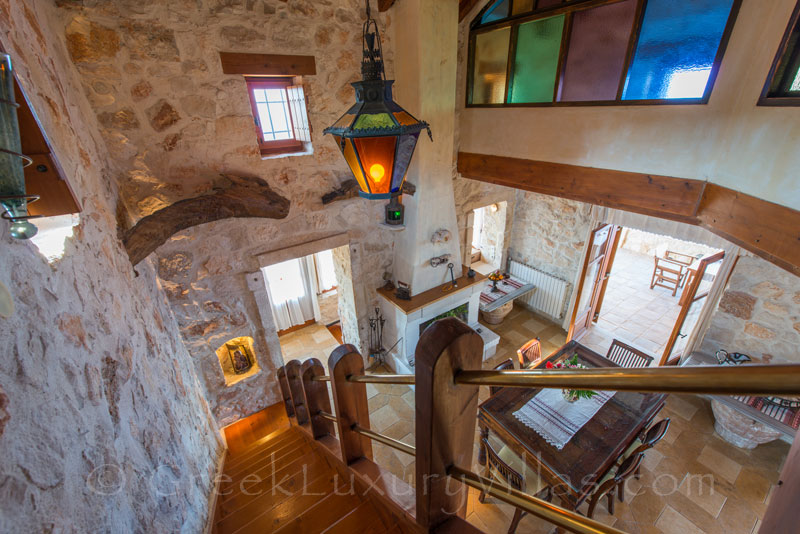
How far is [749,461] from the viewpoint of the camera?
350 centimetres

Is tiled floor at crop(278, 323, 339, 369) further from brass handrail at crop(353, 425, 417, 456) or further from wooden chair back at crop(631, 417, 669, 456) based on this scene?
wooden chair back at crop(631, 417, 669, 456)

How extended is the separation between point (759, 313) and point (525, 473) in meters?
3.10

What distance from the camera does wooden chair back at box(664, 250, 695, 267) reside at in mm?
6520

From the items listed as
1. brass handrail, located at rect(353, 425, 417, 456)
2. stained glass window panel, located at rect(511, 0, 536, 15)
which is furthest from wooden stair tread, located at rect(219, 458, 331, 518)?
stained glass window panel, located at rect(511, 0, 536, 15)

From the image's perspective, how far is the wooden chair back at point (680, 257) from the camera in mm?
6520

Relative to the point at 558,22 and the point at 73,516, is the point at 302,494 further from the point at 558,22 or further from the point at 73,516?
the point at 558,22

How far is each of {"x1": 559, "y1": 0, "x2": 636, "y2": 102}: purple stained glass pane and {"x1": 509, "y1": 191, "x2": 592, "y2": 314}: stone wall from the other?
2176mm

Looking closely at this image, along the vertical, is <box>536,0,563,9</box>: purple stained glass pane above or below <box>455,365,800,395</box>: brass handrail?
above

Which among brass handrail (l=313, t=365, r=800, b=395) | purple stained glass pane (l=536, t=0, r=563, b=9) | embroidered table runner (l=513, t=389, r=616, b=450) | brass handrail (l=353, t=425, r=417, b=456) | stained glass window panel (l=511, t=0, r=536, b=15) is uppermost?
stained glass window panel (l=511, t=0, r=536, b=15)

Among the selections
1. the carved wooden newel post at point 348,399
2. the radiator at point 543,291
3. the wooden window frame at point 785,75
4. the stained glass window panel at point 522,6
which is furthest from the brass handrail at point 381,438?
the radiator at point 543,291

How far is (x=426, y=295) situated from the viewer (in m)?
4.26

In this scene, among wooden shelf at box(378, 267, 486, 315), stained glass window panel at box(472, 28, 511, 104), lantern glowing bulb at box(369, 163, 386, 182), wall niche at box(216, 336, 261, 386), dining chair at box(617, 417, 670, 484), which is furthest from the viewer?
wooden shelf at box(378, 267, 486, 315)

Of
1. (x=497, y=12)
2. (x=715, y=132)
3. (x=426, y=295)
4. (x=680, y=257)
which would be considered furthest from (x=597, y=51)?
(x=680, y=257)

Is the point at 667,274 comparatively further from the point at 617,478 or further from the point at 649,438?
the point at 617,478
